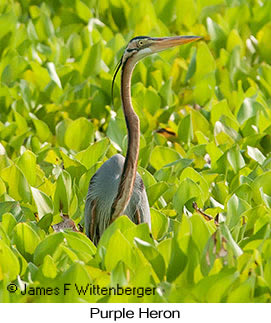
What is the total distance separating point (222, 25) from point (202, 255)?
156 inches

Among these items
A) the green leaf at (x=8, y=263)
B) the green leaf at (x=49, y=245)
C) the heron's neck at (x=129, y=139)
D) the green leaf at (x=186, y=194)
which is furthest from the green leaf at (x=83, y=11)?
the green leaf at (x=8, y=263)

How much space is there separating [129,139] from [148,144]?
4.16 ft

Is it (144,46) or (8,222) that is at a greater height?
(144,46)

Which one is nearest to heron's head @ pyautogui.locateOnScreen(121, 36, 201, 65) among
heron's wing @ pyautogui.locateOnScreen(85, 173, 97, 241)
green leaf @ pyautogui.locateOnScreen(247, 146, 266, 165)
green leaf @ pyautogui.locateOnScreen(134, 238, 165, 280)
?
heron's wing @ pyautogui.locateOnScreen(85, 173, 97, 241)

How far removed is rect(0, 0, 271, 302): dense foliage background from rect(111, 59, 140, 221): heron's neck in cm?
22

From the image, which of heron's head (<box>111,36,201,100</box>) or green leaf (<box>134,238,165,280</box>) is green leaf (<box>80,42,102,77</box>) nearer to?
heron's head (<box>111,36,201,100</box>)

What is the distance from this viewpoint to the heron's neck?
4.08 meters

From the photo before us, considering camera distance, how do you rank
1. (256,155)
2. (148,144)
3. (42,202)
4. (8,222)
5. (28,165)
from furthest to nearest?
(148,144), (256,155), (28,165), (42,202), (8,222)

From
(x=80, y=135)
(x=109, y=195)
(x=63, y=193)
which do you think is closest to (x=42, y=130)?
(x=80, y=135)

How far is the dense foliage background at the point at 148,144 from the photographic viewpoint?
3760mm

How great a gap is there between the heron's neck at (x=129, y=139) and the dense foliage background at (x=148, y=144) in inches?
8.7

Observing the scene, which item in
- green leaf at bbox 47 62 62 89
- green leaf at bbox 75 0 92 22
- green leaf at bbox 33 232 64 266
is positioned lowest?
green leaf at bbox 33 232 64 266

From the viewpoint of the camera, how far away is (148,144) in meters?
5.41

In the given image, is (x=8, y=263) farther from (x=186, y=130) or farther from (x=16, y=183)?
(x=186, y=130)
